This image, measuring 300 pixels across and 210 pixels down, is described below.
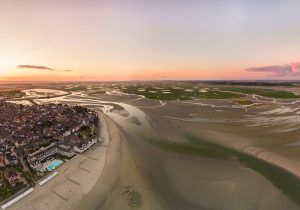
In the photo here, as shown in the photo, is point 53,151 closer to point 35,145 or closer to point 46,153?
point 46,153

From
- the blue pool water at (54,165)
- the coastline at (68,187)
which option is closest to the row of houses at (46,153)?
the blue pool water at (54,165)

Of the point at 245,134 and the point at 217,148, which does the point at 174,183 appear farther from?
the point at 245,134

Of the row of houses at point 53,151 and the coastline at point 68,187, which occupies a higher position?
the row of houses at point 53,151

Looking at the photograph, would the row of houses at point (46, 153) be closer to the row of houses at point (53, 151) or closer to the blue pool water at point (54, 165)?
the row of houses at point (53, 151)

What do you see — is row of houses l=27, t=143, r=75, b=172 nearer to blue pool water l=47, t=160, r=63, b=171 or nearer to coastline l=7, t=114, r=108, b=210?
blue pool water l=47, t=160, r=63, b=171

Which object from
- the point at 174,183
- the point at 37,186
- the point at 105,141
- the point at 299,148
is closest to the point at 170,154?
the point at 174,183

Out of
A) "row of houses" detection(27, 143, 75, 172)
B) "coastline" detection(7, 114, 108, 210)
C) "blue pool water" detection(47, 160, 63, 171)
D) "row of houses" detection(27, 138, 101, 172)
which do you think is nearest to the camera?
"coastline" detection(7, 114, 108, 210)

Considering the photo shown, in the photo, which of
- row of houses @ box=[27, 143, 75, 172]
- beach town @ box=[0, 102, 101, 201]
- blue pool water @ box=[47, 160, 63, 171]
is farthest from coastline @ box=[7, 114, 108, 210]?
row of houses @ box=[27, 143, 75, 172]

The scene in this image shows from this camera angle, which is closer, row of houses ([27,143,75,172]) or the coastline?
the coastline
